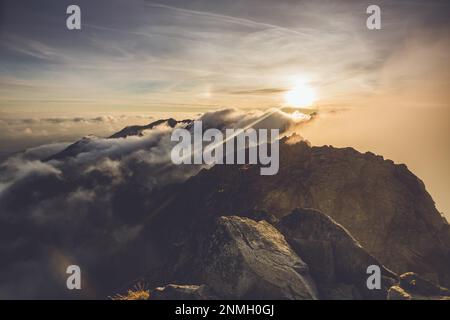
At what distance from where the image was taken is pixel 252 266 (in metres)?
48.3

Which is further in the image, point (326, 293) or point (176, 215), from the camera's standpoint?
point (176, 215)

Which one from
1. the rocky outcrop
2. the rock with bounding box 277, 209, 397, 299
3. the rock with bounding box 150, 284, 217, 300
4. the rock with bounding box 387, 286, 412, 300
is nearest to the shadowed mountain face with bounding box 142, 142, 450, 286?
the rock with bounding box 277, 209, 397, 299

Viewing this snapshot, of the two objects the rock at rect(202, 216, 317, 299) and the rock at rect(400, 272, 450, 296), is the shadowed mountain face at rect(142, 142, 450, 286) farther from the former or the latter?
the rock at rect(202, 216, 317, 299)

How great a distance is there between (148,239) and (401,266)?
110843 mm

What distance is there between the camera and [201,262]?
173 ft

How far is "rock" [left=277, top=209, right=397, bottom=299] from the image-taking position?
5025 centimetres

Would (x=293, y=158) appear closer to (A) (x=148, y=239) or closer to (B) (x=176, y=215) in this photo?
(B) (x=176, y=215)

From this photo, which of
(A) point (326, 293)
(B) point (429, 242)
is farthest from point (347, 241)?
(B) point (429, 242)

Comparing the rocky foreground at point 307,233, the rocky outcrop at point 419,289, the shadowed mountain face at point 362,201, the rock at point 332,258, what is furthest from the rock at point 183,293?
the shadowed mountain face at point 362,201

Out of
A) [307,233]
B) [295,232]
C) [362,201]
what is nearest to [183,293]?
[295,232]

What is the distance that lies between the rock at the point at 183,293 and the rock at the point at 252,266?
129 centimetres

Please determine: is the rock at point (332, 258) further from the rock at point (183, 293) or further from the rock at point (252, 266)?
the rock at point (183, 293)

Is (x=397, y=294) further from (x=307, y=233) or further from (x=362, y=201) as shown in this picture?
(x=362, y=201)

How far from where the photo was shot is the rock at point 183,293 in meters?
46.2
